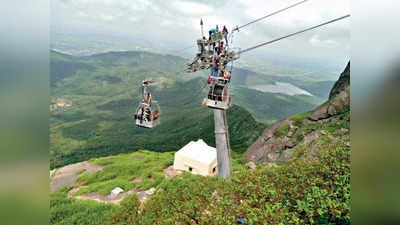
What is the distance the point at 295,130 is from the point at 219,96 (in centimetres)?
1813

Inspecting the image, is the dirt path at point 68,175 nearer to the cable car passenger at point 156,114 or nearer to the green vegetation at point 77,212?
the green vegetation at point 77,212

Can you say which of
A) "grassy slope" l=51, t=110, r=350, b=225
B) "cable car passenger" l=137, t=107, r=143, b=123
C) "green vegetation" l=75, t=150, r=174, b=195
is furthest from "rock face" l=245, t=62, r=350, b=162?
"cable car passenger" l=137, t=107, r=143, b=123

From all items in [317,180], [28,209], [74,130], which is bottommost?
[74,130]

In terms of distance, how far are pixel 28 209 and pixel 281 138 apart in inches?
959

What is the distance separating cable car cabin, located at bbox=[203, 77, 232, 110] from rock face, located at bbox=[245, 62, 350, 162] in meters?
13.6

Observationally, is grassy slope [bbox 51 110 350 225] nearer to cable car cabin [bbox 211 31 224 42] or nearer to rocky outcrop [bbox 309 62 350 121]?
cable car cabin [bbox 211 31 224 42]

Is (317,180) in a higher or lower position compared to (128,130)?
higher

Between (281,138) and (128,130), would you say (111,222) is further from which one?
(128,130)

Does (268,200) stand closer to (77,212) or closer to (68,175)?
(77,212)

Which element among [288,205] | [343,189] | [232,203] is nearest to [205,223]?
[232,203]

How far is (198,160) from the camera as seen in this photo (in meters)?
22.8

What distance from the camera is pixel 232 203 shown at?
8.83 m

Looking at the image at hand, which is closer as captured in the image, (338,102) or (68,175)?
(338,102)

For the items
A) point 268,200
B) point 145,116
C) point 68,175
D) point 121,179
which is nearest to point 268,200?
point 268,200
